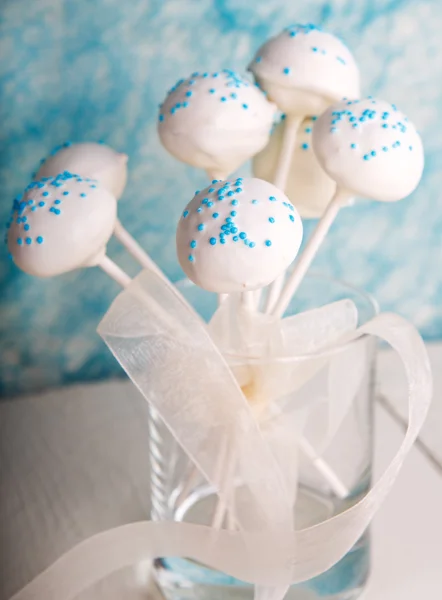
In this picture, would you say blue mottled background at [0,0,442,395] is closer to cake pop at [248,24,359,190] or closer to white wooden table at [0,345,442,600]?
white wooden table at [0,345,442,600]

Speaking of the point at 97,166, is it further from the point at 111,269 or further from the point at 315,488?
the point at 315,488

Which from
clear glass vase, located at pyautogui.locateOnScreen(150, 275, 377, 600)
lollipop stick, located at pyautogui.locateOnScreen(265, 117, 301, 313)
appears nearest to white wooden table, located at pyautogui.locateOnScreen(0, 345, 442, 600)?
clear glass vase, located at pyautogui.locateOnScreen(150, 275, 377, 600)

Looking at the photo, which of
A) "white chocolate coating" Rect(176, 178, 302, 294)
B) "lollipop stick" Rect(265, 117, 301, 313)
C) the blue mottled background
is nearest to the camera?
"white chocolate coating" Rect(176, 178, 302, 294)

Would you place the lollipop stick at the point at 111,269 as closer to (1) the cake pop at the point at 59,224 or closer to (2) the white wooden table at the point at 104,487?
(1) the cake pop at the point at 59,224

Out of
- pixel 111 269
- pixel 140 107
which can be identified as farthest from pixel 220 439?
pixel 140 107

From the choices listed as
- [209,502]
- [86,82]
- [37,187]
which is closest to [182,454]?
[209,502]

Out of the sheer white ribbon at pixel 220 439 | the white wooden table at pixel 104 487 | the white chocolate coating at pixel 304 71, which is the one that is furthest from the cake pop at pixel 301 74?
the white wooden table at pixel 104 487

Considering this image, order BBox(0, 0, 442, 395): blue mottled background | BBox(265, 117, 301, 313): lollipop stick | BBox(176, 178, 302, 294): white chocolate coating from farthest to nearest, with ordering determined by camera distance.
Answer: BBox(0, 0, 442, 395): blue mottled background → BBox(265, 117, 301, 313): lollipop stick → BBox(176, 178, 302, 294): white chocolate coating
